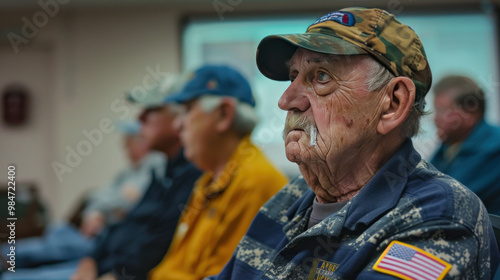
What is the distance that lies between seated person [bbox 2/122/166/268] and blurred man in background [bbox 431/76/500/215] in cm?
120

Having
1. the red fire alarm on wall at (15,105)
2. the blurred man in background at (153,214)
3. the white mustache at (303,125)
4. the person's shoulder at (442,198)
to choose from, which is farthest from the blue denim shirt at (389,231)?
the red fire alarm on wall at (15,105)

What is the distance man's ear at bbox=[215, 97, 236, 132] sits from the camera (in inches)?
68.9

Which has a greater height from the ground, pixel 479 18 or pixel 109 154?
pixel 479 18

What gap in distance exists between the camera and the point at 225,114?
1.76m

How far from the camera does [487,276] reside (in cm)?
84

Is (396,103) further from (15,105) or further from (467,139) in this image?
(15,105)

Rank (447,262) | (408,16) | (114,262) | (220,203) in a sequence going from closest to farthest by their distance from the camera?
(447,262) → (220,203) → (114,262) → (408,16)

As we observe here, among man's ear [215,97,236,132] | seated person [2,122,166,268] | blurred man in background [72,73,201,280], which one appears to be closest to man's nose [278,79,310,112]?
man's ear [215,97,236,132]

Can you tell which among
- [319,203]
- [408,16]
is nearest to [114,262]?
[319,203]

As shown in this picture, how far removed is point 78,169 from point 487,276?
4922mm

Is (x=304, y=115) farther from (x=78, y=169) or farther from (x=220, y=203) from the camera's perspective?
(x=78, y=169)

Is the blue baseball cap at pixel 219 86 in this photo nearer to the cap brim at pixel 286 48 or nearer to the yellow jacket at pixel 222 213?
the yellow jacket at pixel 222 213

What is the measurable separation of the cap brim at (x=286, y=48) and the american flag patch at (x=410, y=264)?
33cm

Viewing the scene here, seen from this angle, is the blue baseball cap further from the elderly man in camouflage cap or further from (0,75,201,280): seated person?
the elderly man in camouflage cap
